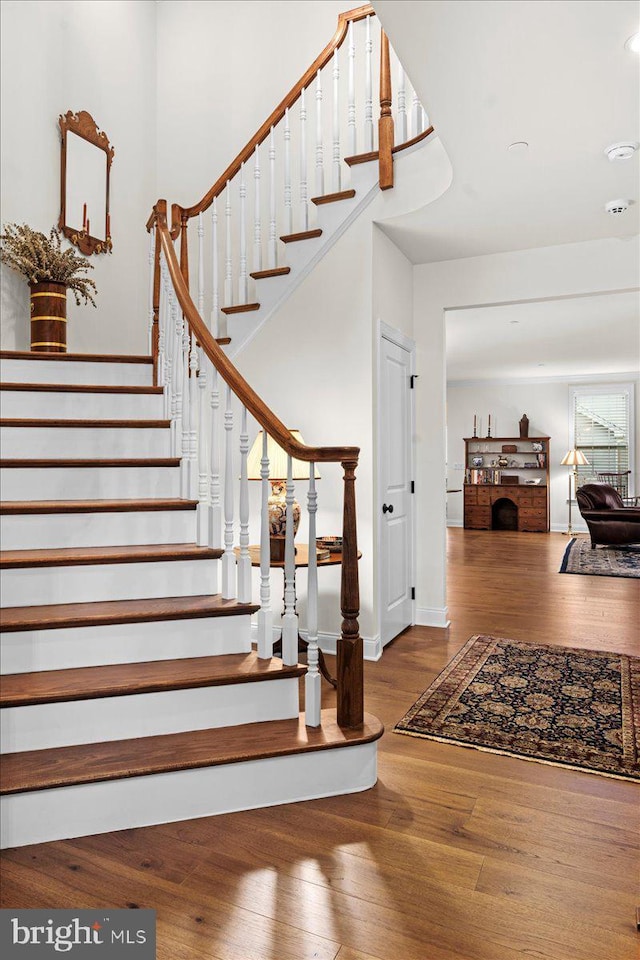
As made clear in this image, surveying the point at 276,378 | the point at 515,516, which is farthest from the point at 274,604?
the point at 515,516

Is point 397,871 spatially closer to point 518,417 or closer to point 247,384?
point 247,384

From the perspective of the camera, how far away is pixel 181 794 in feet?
6.46

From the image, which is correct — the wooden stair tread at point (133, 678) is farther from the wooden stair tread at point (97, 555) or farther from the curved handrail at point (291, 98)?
the curved handrail at point (291, 98)

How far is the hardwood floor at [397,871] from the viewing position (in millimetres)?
1520

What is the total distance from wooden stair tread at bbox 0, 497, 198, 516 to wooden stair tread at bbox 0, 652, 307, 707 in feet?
2.24

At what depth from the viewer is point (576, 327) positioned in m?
7.30

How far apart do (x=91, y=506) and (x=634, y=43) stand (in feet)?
8.63

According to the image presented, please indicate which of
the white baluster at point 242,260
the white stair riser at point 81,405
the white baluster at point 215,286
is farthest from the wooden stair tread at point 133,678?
the white baluster at point 242,260

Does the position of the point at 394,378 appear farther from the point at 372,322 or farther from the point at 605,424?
the point at 605,424

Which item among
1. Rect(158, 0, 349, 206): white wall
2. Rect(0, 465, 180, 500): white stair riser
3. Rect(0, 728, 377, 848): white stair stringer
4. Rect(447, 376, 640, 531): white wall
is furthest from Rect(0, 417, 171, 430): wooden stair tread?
Rect(447, 376, 640, 531): white wall

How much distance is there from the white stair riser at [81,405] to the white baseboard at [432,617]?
7.97 ft

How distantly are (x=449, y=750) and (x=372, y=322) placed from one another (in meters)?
2.42

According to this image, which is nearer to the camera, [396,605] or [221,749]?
[221,749]

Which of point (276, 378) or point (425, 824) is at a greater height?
point (276, 378)
